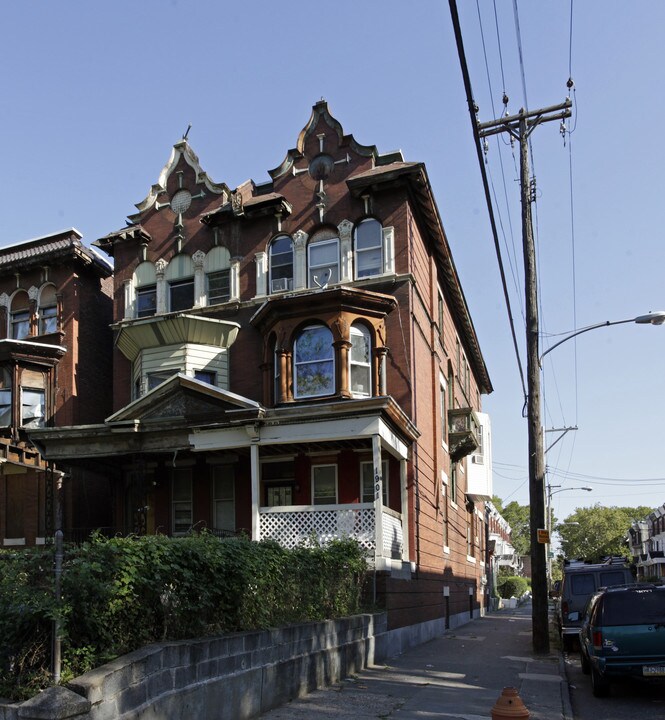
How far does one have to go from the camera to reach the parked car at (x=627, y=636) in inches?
477

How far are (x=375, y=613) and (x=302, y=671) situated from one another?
496 centimetres

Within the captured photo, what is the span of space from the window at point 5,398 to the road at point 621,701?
17.5 meters

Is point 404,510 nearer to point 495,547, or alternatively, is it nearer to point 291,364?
point 291,364

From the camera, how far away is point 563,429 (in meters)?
48.7

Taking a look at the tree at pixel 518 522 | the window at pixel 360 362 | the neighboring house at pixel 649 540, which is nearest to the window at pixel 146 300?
the window at pixel 360 362

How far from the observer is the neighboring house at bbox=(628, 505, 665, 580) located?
81.8 m

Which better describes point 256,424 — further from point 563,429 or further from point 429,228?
point 563,429

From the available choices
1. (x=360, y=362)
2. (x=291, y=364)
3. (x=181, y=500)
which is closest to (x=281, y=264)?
(x=291, y=364)

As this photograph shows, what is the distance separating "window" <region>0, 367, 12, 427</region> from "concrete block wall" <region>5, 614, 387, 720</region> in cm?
1461

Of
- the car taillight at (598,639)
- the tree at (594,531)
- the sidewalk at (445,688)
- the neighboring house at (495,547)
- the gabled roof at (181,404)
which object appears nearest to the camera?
the sidewalk at (445,688)

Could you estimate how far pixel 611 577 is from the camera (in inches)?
816

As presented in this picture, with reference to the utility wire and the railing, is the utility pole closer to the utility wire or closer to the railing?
the utility wire

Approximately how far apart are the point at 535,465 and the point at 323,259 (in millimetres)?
8143

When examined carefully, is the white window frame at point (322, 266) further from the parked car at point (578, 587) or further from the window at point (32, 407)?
the parked car at point (578, 587)
